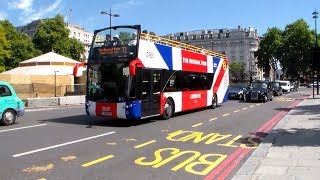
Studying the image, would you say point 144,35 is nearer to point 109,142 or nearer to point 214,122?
point 214,122

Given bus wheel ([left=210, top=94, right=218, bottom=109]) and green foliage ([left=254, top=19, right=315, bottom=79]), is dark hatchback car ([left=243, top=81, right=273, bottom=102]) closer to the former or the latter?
bus wheel ([left=210, top=94, right=218, bottom=109])

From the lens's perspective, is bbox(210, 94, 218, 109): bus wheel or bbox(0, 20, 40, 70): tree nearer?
bbox(210, 94, 218, 109): bus wheel

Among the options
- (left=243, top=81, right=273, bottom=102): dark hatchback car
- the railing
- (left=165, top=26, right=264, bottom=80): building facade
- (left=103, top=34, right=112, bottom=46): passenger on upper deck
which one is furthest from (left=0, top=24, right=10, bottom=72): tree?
(left=165, top=26, right=264, bottom=80): building facade

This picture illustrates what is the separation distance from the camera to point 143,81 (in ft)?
50.7

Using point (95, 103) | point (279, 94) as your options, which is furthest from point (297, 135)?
point (279, 94)

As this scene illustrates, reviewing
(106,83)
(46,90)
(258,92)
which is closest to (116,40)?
(106,83)

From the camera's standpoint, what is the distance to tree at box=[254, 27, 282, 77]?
97.8 m

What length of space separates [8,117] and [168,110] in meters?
6.58

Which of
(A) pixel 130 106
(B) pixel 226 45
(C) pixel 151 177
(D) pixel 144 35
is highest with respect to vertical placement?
(B) pixel 226 45

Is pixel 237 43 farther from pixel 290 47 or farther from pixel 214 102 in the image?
pixel 214 102

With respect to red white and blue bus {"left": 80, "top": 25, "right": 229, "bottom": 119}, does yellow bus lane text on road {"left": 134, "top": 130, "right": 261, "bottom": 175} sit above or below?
below

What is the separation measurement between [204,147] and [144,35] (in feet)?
21.5

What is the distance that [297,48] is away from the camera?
9444cm

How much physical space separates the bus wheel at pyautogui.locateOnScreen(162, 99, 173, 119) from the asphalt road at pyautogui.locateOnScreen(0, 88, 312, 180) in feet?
4.61
